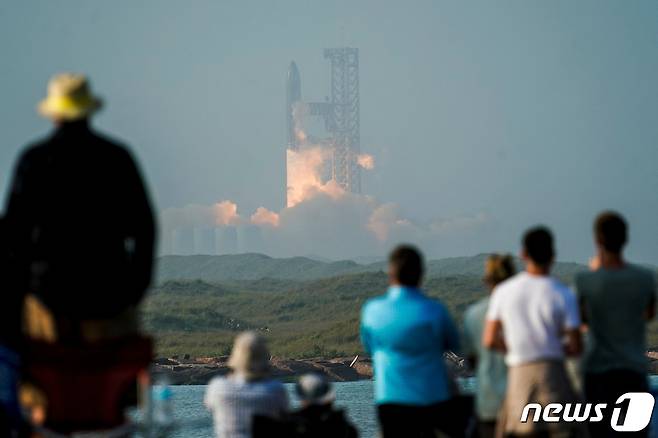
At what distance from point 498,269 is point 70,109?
160 inches

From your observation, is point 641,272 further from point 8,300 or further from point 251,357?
point 8,300

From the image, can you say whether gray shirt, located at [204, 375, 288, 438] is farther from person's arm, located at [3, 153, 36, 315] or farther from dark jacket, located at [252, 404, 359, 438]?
person's arm, located at [3, 153, 36, 315]

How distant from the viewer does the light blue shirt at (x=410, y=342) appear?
38.3 ft

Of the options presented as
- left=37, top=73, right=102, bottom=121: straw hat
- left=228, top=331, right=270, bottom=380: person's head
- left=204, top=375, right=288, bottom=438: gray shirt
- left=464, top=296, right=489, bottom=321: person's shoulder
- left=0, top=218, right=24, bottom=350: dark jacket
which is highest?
left=37, top=73, right=102, bottom=121: straw hat

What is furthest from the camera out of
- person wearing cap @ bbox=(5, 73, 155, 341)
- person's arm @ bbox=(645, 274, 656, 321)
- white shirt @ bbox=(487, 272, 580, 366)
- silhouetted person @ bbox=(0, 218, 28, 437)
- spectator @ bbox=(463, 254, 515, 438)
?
person's arm @ bbox=(645, 274, 656, 321)

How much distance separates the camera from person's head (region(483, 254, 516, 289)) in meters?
11.8

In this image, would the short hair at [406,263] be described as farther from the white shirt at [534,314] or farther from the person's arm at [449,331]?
the white shirt at [534,314]

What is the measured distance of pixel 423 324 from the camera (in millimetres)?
11672

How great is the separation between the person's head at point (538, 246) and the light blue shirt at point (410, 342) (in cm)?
98

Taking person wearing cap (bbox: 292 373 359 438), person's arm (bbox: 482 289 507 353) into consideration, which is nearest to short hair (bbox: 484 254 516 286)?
person's arm (bbox: 482 289 507 353)

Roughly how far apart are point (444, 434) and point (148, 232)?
3.52 metres

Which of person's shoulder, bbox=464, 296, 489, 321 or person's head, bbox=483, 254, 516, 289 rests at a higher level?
person's head, bbox=483, 254, 516, 289

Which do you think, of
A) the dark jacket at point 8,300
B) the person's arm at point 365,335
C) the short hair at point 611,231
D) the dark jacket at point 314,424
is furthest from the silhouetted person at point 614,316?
the dark jacket at point 8,300

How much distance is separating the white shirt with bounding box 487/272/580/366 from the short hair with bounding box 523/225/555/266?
157 millimetres
